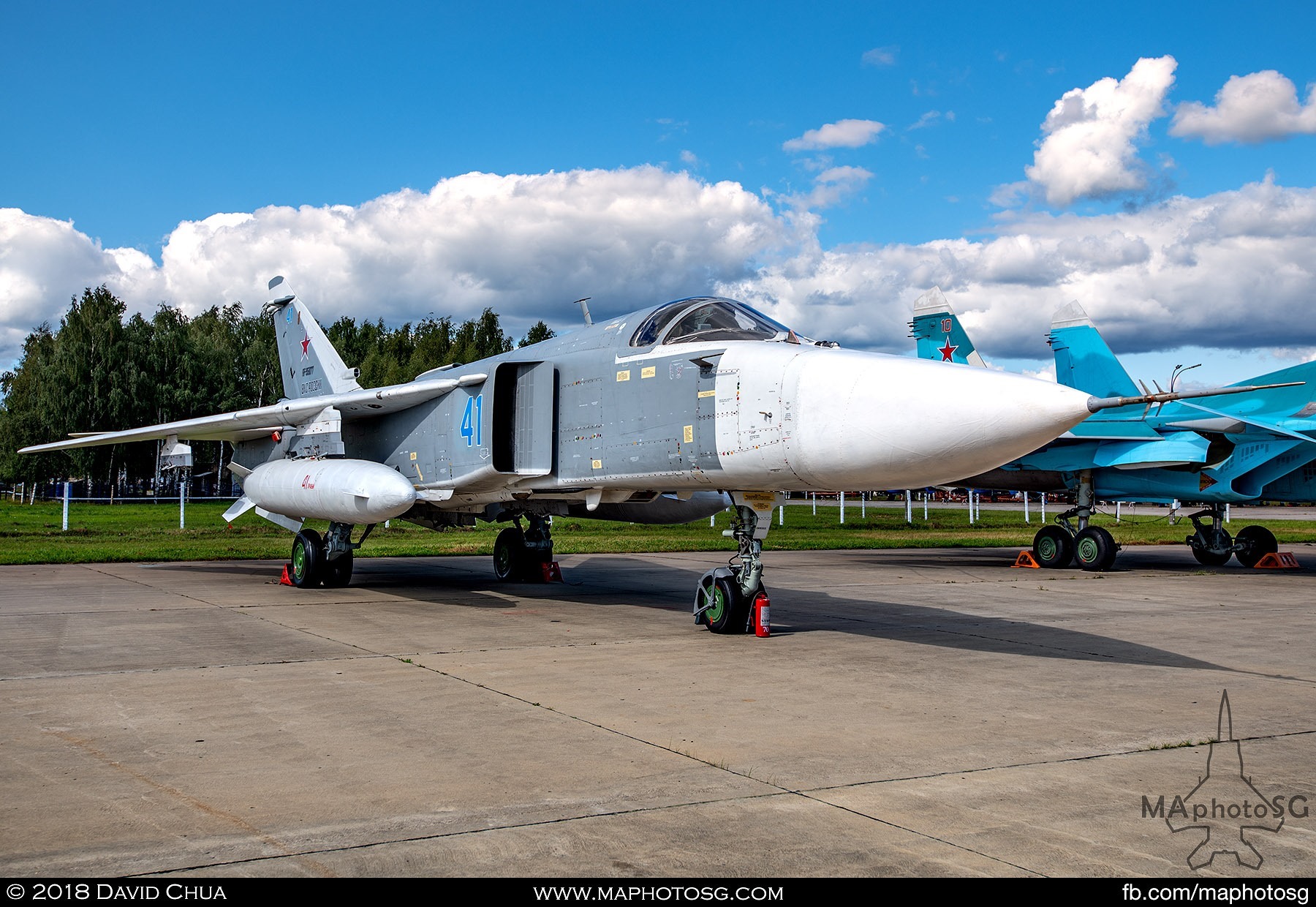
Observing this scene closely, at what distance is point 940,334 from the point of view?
20.6 m

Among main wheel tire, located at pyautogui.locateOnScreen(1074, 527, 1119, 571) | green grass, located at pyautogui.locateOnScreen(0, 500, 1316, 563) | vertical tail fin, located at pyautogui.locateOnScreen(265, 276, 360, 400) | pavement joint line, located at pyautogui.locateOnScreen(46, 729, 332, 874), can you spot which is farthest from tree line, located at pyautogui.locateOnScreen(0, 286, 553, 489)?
pavement joint line, located at pyautogui.locateOnScreen(46, 729, 332, 874)

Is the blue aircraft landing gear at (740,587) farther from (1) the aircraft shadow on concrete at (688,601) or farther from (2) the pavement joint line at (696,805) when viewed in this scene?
(2) the pavement joint line at (696,805)

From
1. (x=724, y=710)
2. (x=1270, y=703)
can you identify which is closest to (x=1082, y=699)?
(x=1270, y=703)

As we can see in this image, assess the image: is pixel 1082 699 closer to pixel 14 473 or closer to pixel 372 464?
pixel 372 464

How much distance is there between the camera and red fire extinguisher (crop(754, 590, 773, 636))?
8922 mm

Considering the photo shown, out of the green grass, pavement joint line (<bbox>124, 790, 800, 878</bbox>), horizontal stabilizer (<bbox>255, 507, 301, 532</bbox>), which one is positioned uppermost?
horizontal stabilizer (<bbox>255, 507, 301, 532</bbox>)

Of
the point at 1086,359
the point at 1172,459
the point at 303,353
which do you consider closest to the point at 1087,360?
the point at 1086,359

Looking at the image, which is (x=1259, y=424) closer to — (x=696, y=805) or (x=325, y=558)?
(x=325, y=558)

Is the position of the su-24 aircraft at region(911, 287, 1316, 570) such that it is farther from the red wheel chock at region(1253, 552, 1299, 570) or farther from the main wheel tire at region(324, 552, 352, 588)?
the main wheel tire at region(324, 552, 352, 588)

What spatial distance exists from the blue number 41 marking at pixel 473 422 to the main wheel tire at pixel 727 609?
10.6 ft

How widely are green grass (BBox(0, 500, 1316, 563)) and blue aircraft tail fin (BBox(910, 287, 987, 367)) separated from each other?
4480 millimetres

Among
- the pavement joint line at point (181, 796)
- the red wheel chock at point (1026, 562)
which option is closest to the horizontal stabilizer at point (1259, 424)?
the red wheel chock at point (1026, 562)

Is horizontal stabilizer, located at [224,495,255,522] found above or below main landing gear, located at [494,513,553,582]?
above

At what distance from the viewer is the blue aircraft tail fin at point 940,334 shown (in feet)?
67.0
